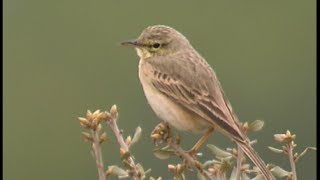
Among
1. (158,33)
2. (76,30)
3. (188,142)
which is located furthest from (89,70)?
(158,33)

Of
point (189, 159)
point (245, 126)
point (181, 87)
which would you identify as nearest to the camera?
point (189, 159)

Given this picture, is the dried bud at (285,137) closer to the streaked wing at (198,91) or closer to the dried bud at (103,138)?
the streaked wing at (198,91)

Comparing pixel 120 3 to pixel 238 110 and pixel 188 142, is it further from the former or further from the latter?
pixel 188 142

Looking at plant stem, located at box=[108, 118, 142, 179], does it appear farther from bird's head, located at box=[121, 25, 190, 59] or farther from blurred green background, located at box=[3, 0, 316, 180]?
blurred green background, located at box=[3, 0, 316, 180]

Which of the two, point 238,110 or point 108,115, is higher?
point 108,115

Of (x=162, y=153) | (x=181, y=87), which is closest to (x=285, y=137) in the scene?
(x=162, y=153)

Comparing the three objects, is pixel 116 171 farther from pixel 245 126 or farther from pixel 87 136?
pixel 245 126
